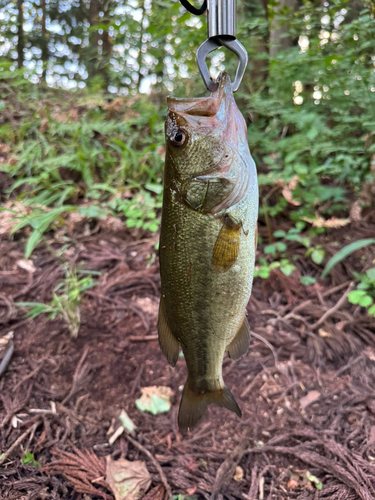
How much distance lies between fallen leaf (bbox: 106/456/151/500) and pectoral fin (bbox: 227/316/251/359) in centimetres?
102

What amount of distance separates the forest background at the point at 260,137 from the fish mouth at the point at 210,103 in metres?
2.10

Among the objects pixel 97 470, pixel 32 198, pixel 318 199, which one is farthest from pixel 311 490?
pixel 32 198

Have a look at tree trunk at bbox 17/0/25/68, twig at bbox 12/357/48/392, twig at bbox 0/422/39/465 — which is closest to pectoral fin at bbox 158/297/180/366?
twig at bbox 0/422/39/465

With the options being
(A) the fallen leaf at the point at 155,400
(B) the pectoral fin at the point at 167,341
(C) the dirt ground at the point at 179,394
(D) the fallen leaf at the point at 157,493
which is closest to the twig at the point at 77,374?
(C) the dirt ground at the point at 179,394

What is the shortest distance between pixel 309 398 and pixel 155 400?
3.62 ft

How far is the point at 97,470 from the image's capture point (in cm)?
186

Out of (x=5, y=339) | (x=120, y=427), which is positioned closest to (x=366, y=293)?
(x=120, y=427)

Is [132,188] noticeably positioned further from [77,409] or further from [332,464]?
[332,464]

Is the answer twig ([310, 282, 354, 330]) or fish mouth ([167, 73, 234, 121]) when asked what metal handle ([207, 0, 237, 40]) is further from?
twig ([310, 282, 354, 330])

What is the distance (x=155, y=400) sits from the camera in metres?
2.28

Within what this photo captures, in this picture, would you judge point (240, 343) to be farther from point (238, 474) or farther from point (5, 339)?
point (5, 339)

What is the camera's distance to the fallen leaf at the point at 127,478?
5.79 feet

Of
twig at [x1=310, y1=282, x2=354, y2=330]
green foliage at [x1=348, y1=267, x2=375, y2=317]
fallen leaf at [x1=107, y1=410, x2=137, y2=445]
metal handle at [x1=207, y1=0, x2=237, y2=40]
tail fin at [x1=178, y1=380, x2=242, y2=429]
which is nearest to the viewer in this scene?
metal handle at [x1=207, y1=0, x2=237, y2=40]

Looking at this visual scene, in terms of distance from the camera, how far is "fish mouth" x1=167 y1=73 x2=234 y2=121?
1144mm
